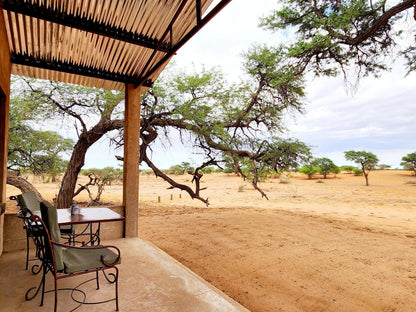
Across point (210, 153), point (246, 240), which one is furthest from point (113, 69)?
point (210, 153)

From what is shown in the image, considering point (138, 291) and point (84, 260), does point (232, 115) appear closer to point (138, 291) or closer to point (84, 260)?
point (138, 291)

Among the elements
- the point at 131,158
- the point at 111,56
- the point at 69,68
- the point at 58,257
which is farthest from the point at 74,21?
the point at 58,257

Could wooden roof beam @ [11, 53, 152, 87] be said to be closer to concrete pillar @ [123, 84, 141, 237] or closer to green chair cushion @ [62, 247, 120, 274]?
concrete pillar @ [123, 84, 141, 237]

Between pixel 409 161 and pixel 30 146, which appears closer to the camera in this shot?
pixel 30 146

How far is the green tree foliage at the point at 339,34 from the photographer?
6.27 meters

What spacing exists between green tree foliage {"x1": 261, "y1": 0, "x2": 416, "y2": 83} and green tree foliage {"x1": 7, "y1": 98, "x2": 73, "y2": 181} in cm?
877

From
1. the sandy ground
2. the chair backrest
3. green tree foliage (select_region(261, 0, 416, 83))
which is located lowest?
the sandy ground

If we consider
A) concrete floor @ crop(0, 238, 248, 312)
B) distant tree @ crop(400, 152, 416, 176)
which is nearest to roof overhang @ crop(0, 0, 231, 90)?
concrete floor @ crop(0, 238, 248, 312)

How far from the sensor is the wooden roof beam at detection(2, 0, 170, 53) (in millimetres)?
2605

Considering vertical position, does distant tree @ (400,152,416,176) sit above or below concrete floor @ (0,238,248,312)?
above

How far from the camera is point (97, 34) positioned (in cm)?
304

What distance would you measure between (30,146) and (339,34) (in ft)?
35.9

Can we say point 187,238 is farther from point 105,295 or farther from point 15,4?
point 15,4

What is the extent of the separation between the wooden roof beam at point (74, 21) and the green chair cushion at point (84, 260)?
2.47 metres
